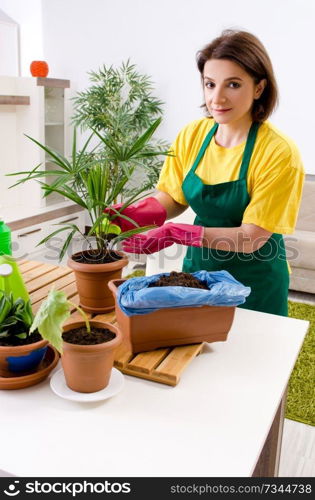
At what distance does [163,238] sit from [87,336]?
2.31 ft

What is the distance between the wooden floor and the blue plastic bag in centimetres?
114

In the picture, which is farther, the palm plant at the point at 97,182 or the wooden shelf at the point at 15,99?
the wooden shelf at the point at 15,99

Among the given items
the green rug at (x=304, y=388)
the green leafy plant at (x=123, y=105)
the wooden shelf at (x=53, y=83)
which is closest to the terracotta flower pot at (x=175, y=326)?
the green rug at (x=304, y=388)

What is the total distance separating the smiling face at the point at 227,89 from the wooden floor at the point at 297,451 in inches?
56.2

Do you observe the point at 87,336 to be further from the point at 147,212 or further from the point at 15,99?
the point at 15,99

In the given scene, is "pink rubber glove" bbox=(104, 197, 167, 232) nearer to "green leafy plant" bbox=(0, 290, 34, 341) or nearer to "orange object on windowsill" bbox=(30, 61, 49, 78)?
"green leafy plant" bbox=(0, 290, 34, 341)

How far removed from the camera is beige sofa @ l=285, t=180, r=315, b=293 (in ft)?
12.6

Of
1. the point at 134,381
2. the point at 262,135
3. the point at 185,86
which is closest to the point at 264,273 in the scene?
the point at 262,135

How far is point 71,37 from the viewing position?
5152mm

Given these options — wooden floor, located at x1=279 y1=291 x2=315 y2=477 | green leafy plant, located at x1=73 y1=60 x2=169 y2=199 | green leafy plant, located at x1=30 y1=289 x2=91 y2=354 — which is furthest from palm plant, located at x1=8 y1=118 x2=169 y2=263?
green leafy plant, located at x1=73 y1=60 x2=169 y2=199

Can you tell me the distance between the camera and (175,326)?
3.98 ft

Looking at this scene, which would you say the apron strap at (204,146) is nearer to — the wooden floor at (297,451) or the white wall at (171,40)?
the wooden floor at (297,451)

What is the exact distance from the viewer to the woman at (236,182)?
166cm

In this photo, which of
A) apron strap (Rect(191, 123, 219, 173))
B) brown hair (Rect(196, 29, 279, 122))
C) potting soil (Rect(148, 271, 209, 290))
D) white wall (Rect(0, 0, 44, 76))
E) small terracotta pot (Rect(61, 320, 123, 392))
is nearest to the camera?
small terracotta pot (Rect(61, 320, 123, 392))
